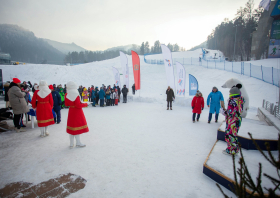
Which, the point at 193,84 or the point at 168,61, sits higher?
the point at 168,61

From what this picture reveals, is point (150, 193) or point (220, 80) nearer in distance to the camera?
point (150, 193)

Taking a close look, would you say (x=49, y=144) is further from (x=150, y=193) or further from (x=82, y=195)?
(x=150, y=193)

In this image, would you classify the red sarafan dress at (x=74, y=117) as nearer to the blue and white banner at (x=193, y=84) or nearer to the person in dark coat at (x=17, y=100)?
the person in dark coat at (x=17, y=100)

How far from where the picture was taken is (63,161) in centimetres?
347

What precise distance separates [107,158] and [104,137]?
143 centimetres

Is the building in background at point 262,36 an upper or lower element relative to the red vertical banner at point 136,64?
upper

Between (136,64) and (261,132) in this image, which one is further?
(136,64)

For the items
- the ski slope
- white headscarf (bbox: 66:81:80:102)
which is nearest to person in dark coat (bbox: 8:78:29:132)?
white headscarf (bbox: 66:81:80:102)

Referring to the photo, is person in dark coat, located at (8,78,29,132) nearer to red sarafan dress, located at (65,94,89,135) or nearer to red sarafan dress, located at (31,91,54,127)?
red sarafan dress, located at (31,91,54,127)

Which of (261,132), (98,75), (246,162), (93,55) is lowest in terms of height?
(246,162)

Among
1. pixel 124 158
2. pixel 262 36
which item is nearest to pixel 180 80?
pixel 124 158

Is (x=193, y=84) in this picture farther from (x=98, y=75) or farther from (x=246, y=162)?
(x=98, y=75)

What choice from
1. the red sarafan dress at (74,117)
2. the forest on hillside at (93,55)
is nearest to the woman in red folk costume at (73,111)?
the red sarafan dress at (74,117)

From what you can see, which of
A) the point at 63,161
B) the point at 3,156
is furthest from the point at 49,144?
the point at 63,161
